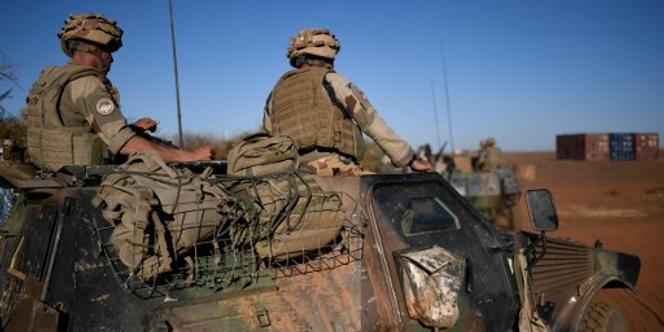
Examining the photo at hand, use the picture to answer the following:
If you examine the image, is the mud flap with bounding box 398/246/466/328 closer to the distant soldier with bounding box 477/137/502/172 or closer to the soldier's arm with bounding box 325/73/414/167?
the soldier's arm with bounding box 325/73/414/167

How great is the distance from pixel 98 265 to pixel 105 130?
158 cm

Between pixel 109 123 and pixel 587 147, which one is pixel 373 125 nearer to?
pixel 109 123

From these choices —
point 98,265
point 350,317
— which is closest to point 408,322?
point 350,317

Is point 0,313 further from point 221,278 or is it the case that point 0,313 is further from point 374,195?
point 374,195

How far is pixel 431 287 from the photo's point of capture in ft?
8.84

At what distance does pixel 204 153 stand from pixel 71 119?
0.92 meters

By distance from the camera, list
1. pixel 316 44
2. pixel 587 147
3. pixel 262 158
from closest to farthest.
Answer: pixel 262 158, pixel 316 44, pixel 587 147

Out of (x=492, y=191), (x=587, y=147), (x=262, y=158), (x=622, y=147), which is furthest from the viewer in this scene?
(x=587, y=147)

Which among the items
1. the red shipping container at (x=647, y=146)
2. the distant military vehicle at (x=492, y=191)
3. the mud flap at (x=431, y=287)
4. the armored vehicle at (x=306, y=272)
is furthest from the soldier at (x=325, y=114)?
the red shipping container at (x=647, y=146)

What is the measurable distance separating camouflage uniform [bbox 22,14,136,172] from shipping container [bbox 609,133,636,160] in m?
44.3

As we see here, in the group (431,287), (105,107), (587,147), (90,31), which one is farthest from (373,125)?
(587,147)

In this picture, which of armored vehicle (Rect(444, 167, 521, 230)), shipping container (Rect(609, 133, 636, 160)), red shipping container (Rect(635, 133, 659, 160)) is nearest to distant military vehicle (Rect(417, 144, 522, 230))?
armored vehicle (Rect(444, 167, 521, 230))

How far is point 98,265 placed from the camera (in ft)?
7.47

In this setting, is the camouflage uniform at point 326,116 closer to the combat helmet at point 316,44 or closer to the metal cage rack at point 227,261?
the combat helmet at point 316,44
